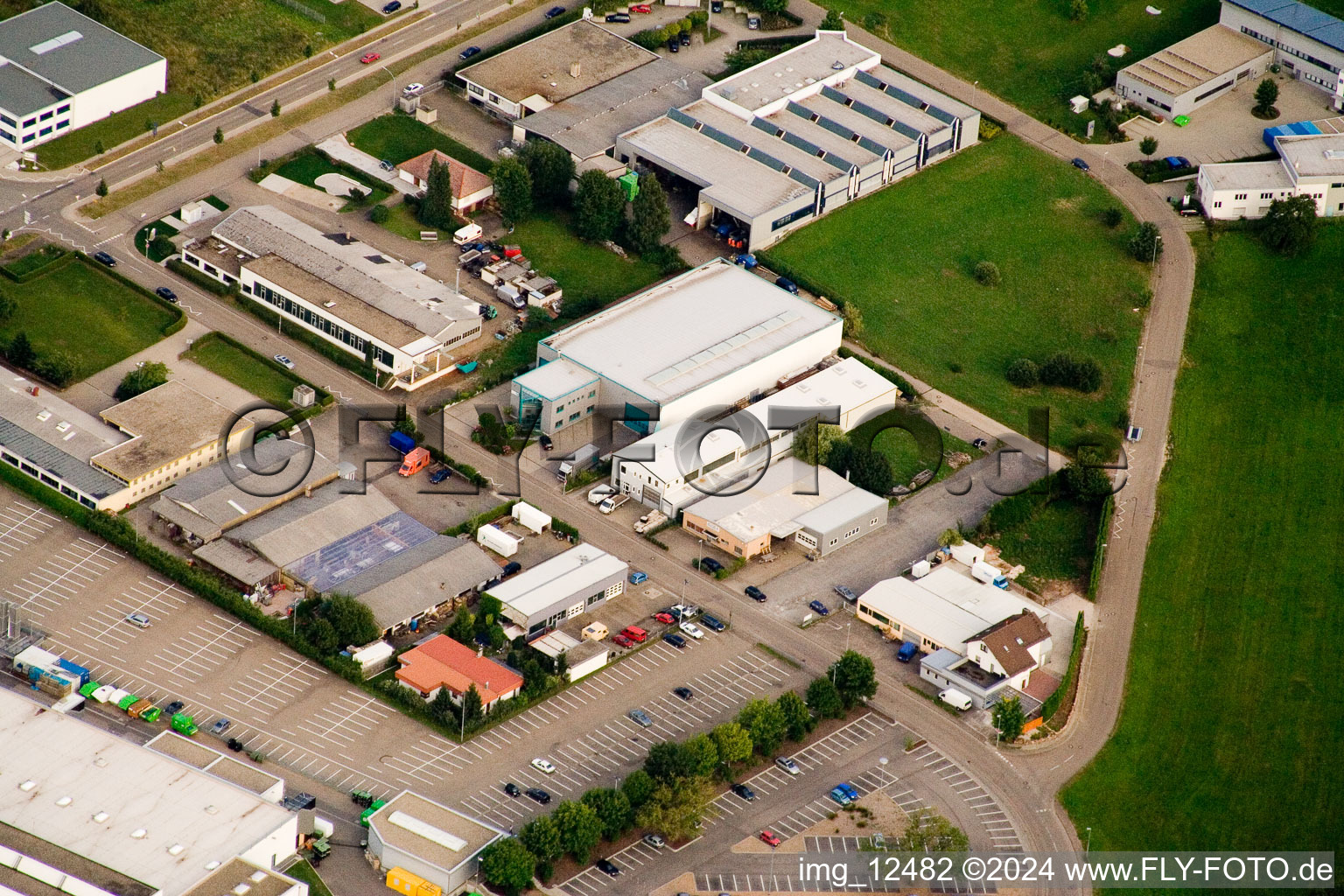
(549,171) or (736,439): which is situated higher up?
(549,171)

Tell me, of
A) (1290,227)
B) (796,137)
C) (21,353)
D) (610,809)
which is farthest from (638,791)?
(1290,227)

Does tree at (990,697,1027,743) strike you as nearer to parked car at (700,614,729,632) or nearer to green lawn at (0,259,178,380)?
parked car at (700,614,729,632)

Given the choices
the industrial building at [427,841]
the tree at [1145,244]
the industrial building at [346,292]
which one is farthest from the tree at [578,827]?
the tree at [1145,244]

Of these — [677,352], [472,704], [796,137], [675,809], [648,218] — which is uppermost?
[796,137]

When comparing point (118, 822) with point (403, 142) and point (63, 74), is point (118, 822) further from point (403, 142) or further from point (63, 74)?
point (63, 74)

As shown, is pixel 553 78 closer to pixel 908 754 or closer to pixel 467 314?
pixel 467 314

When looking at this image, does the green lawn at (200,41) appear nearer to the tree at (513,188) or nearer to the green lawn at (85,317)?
the green lawn at (85,317)

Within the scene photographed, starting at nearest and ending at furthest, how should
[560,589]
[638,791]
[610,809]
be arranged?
[610,809], [638,791], [560,589]
